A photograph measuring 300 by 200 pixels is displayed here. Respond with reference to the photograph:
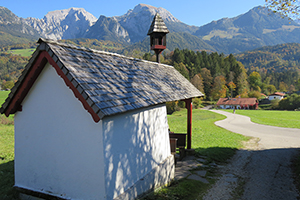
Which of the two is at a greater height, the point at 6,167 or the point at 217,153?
the point at 6,167

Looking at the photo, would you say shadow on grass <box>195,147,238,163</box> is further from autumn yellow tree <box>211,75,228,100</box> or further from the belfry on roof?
autumn yellow tree <box>211,75,228,100</box>

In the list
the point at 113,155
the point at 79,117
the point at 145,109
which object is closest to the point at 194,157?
the point at 145,109

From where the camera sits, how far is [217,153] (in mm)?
12320

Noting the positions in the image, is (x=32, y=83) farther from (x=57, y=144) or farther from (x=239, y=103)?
(x=239, y=103)

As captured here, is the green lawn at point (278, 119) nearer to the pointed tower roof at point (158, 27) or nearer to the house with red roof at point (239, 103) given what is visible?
the pointed tower roof at point (158, 27)

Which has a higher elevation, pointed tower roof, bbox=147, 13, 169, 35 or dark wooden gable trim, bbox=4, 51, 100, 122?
pointed tower roof, bbox=147, 13, 169, 35

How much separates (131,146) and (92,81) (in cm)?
217

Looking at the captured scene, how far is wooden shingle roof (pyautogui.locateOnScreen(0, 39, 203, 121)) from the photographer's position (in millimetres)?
4746

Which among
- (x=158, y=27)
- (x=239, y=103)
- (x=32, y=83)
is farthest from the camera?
(x=239, y=103)

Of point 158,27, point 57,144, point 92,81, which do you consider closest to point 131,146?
point 57,144

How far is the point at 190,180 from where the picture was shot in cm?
820

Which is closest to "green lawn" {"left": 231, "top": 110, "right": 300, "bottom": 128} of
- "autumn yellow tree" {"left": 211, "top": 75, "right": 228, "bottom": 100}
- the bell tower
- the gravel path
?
the gravel path

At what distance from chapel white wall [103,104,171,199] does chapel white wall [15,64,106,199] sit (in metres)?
0.27

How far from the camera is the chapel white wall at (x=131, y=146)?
16.2 feet
